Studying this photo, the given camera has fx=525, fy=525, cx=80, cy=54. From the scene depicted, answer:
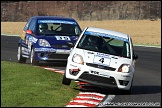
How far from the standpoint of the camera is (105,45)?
12.2 metres

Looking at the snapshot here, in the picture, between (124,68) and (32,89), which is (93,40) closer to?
(124,68)

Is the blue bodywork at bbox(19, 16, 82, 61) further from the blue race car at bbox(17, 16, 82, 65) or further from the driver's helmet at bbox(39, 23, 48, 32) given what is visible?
the driver's helmet at bbox(39, 23, 48, 32)

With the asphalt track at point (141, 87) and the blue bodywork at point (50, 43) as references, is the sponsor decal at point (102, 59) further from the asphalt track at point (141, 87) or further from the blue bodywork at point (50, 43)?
the blue bodywork at point (50, 43)

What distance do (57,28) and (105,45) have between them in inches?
189

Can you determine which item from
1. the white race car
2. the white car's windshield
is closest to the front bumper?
the white race car

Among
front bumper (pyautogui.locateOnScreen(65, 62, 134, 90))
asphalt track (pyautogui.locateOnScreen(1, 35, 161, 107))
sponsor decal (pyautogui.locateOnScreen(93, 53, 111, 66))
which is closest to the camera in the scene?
asphalt track (pyautogui.locateOnScreen(1, 35, 161, 107))

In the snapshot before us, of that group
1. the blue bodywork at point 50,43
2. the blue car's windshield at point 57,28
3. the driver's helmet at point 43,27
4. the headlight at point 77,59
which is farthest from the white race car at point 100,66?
the driver's helmet at point 43,27

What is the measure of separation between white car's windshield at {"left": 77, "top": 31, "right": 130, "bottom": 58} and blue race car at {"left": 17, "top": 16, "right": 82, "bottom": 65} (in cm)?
343

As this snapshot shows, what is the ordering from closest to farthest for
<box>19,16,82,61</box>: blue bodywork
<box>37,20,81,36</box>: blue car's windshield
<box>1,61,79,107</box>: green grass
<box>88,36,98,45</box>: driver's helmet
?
<box>1,61,79,107</box>: green grass, <box>88,36,98,45</box>: driver's helmet, <box>19,16,82,61</box>: blue bodywork, <box>37,20,81,36</box>: blue car's windshield

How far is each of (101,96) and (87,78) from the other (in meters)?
0.52

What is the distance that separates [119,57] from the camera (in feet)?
38.2

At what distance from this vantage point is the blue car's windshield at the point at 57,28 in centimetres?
1650

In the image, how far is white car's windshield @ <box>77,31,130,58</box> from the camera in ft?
39.4

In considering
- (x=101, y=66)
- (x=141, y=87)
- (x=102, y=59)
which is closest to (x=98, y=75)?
(x=101, y=66)
